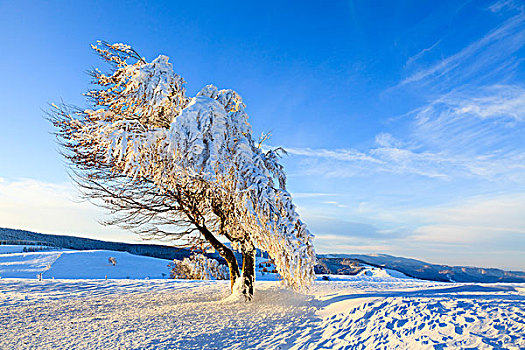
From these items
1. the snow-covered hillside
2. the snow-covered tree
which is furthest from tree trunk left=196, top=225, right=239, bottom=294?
the snow-covered hillside

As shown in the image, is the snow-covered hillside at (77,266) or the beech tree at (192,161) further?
the snow-covered hillside at (77,266)

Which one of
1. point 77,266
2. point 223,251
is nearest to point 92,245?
point 77,266

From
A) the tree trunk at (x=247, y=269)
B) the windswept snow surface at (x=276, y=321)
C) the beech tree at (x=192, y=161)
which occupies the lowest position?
the windswept snow surface at (x=276, y=321)

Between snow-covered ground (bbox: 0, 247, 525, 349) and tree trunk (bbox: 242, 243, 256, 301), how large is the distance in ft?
1.28

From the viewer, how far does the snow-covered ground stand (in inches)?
247

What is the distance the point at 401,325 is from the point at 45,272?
83.8 ft

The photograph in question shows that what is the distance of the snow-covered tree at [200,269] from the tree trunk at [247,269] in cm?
1132

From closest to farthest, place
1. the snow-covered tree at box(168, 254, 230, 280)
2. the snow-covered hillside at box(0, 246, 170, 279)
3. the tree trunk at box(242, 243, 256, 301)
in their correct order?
the tree trunk at box(242, 243, 256, 301)
the snow-covered tree at box(168, 254, 230, 280)
the snow-covered hillside at box(0, 246, 170, 279)

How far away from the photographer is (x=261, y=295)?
459 inches

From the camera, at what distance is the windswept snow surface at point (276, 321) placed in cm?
626

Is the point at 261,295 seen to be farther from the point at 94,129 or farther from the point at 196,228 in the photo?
the point at 94,129

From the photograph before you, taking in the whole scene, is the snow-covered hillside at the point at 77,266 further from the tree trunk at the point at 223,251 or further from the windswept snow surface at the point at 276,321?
the tree trunk at the point at 223,251

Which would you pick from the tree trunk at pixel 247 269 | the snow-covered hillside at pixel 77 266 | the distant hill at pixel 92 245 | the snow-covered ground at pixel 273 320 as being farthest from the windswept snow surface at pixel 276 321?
the distant hill at pixel 92 245

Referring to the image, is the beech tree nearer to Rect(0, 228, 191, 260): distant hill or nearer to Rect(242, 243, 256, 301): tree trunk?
Rect(242, 243, 256, 301): tree trunk
